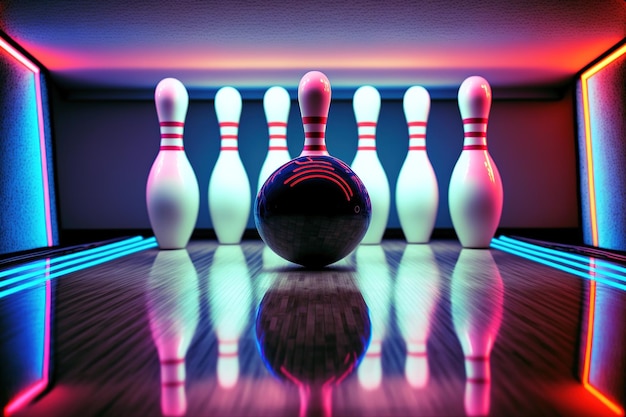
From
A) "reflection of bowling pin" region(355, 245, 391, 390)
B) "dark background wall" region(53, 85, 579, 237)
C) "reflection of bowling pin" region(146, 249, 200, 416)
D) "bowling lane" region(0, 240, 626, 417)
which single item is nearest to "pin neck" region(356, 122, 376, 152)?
"dark background wall" region(53, 85, 579, 237)

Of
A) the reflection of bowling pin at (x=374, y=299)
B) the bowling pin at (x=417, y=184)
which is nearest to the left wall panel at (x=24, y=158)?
the reflection of bowling pin at (x=374, y=299)

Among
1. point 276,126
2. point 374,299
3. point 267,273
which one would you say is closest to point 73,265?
point 267,273

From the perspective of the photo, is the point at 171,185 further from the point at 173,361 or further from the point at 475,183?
the point at 173,361

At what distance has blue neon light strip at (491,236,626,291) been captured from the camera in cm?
181

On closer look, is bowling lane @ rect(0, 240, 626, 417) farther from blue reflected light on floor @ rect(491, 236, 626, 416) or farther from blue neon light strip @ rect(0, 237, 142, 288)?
blue neon light strip @ rect(0, 237, 142, 288)

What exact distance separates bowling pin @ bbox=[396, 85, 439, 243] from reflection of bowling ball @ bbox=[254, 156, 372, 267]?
1364mm

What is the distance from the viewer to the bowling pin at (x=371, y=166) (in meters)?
3.43

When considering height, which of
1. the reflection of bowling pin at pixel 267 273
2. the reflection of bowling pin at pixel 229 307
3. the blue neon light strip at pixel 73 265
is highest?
the blue neon light strip at pixel 73 265

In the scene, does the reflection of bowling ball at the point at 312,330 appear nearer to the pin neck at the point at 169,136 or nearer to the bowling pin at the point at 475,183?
the bowling pin at the point at 475,183

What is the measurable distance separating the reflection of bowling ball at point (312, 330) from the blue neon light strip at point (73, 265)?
81cm

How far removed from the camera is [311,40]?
285 centimetres

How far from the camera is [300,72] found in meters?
3.45

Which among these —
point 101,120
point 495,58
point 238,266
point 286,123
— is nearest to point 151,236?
point 101,120

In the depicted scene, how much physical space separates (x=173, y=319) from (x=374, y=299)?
1.79 feet
